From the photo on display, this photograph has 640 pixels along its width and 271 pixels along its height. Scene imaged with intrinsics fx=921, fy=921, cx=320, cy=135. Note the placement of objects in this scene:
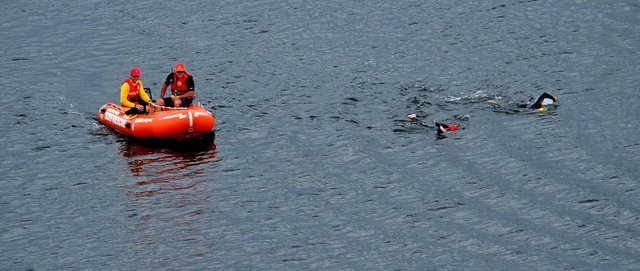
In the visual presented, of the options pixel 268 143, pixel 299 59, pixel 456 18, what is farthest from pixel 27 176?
pixel 456 18

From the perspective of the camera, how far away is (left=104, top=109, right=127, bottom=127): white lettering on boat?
26888 mm

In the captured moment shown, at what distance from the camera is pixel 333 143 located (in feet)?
85.3

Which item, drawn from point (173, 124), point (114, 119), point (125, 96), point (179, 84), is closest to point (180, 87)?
point (179, 84)

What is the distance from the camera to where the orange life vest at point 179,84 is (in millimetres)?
27672

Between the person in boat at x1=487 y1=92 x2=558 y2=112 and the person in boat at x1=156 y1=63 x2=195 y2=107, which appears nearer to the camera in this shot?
the person in boat at x1=156 y1=63 x2=195 y2=107

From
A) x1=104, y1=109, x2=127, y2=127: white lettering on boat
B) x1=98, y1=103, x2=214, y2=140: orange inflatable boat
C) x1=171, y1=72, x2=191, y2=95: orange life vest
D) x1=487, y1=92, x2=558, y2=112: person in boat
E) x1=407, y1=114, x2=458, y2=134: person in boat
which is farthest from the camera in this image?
x1=487, y1=92, x2=558, y2=112: person in boat

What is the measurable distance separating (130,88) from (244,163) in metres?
4.90

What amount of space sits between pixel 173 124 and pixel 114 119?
257 cm

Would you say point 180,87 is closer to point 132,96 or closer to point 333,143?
point 132,96

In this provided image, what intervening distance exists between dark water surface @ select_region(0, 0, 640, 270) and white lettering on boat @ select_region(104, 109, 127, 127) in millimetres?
448

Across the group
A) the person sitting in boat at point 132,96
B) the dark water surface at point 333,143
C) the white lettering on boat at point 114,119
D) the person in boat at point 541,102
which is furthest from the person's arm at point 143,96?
the person in boat at point 541,102

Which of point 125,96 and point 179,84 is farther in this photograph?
point 179,84

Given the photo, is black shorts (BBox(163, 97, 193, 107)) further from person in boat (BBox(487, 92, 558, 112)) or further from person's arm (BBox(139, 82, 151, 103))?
person in boat (BBox(487, 92, 558, 112))

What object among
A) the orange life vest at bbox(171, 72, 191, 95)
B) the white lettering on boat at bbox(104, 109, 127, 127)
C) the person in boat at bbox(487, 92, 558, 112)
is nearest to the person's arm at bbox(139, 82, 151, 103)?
the orange life vest at bbox(171, 72, 191, 95)
